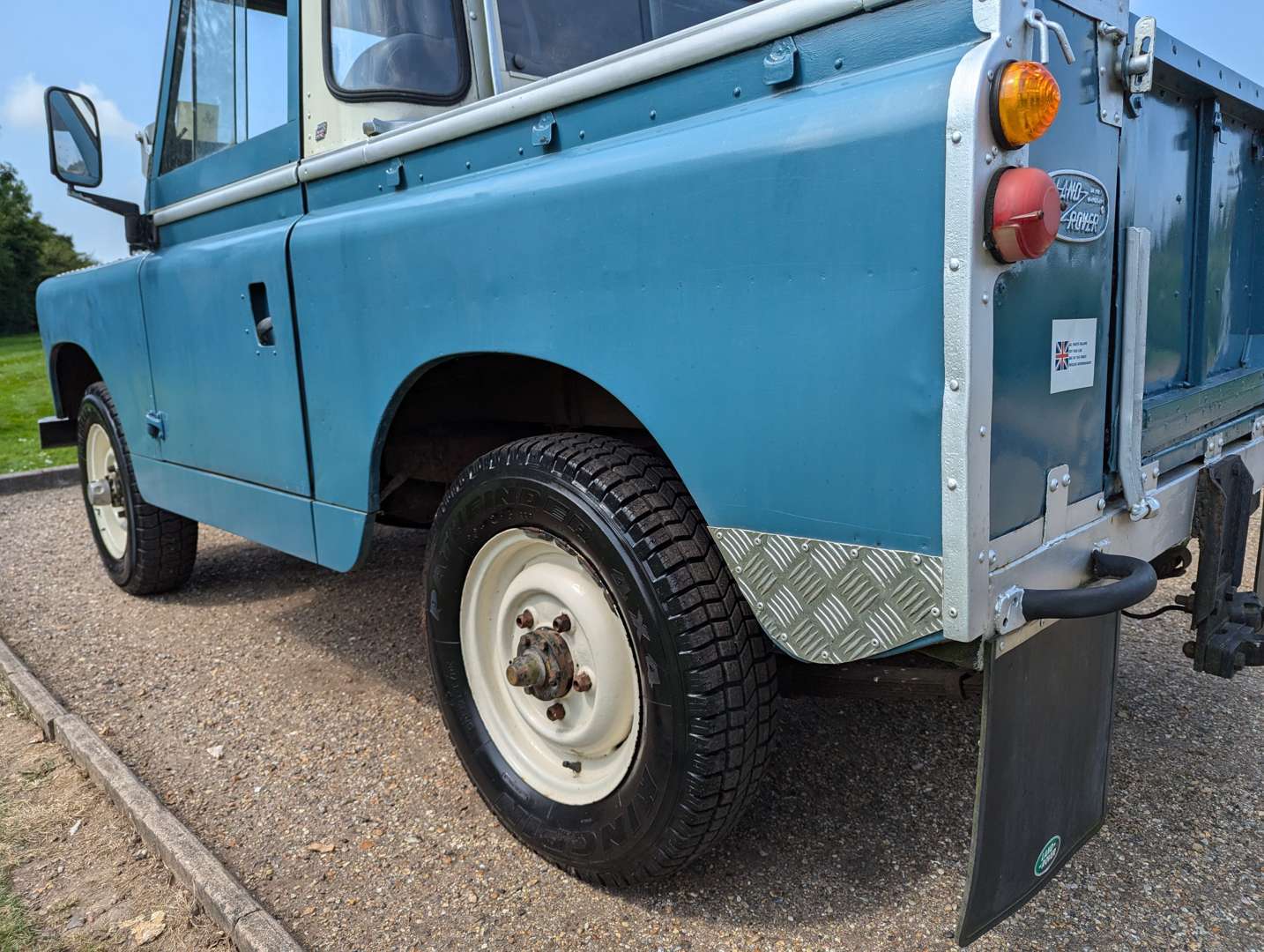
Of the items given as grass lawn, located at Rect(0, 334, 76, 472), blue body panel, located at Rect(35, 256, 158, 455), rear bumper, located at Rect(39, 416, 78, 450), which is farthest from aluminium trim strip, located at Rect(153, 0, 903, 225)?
grass lawn, located at Rect(0, 334, 76, 472)

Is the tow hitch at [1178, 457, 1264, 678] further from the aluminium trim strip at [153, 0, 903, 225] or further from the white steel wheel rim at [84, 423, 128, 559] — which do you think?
the white steel wheel rim at [84, 423, 128, 559]

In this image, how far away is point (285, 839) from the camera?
256 cm

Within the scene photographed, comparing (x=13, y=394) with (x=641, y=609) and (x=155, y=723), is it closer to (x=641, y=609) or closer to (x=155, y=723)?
(x=155, y=723)

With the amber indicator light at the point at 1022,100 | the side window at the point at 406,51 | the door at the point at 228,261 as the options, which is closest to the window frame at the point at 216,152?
the door at the point at 228,261

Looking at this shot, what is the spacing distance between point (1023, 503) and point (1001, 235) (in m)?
0.48

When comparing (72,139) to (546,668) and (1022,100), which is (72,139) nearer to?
(546,668)

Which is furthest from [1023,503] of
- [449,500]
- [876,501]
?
[449,500]

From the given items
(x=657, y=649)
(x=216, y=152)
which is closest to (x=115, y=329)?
(x=216, y=152)

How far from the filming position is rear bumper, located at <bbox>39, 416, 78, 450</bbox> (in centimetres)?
517

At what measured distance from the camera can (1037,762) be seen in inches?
73.1

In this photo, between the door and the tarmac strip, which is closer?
the tarmac strip

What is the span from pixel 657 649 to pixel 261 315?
1821mm

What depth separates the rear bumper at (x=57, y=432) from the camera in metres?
5.17

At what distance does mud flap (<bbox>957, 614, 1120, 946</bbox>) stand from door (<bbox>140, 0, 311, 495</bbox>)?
81.1 inches
